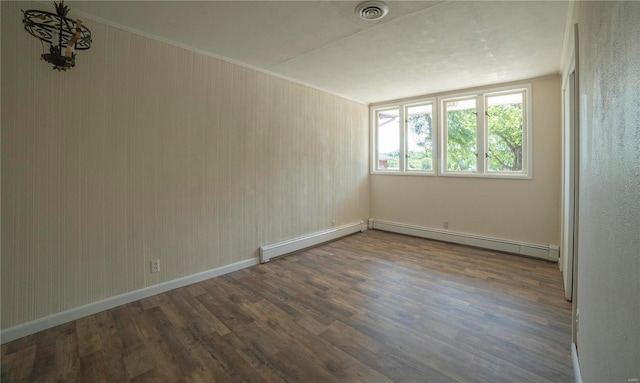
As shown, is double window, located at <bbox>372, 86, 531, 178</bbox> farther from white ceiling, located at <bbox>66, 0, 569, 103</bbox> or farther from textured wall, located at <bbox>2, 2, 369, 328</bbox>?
textured wall, located at <bbox>2, 2, 369, 328</bbox>

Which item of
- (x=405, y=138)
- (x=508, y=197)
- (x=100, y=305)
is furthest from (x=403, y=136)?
(x=100, y=305)

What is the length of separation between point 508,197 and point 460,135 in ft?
4.17

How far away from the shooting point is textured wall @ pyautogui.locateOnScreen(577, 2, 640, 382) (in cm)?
67

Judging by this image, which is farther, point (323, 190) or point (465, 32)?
point (323, 190)

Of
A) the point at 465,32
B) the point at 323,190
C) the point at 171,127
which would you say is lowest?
the point at 323,190

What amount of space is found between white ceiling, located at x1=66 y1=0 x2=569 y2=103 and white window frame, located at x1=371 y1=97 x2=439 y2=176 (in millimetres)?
1010

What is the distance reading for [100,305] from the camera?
2500 mm

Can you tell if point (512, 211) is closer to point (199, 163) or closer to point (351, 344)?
point (351, 344)

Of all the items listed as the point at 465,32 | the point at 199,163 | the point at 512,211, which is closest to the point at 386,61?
the point at 465,32

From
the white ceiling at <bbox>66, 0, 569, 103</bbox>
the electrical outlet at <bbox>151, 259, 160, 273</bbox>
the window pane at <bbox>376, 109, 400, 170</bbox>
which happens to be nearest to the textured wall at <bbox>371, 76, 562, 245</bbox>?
the window pane at <bbox>376, 109, 400, 170</bbox>

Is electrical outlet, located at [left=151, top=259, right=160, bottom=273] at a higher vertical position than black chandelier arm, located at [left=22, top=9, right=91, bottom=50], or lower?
lower

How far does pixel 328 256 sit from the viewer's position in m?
4.05

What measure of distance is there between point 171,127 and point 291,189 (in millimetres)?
1856

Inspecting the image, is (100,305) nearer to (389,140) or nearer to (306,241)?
(306,241)
